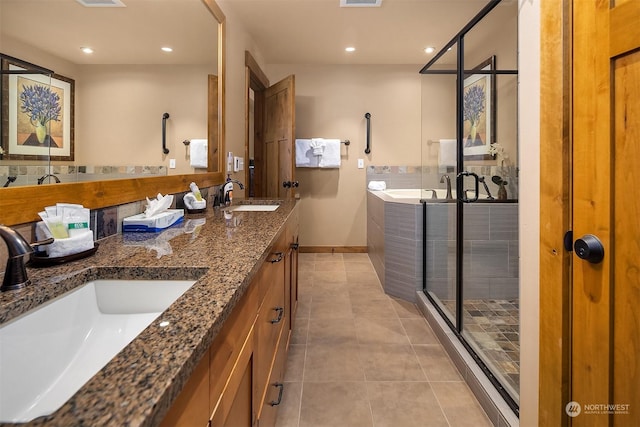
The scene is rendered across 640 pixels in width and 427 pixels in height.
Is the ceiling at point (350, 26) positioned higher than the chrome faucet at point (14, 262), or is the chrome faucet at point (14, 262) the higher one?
the ceiling at point (350, 26)

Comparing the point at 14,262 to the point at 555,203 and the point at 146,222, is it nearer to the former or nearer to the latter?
the point at 146,222

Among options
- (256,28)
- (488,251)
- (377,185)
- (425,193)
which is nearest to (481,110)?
(425,193)

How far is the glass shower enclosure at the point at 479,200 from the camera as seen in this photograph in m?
2.11

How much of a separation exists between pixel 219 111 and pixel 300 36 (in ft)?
5.66

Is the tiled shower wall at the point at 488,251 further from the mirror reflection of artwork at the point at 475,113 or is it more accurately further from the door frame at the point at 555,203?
the door frame at the point at 555,203

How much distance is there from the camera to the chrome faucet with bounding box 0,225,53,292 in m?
0.64

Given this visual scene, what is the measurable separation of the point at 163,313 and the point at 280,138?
11.1ft

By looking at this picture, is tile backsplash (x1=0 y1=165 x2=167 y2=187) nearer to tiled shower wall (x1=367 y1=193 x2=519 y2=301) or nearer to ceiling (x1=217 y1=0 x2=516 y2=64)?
ceiling (x1=217 y1=0 x2=516 y2=64)

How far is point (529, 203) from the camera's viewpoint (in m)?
1.13

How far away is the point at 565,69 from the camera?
3.16ft

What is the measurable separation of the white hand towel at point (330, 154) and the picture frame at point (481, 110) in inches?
72.1

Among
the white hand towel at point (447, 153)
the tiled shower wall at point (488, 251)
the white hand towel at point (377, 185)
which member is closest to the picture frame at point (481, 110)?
the white hand towel at point (447, 153)

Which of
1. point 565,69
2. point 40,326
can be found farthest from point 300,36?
point 40,326

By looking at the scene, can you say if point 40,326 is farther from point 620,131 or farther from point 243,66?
point 243,66
